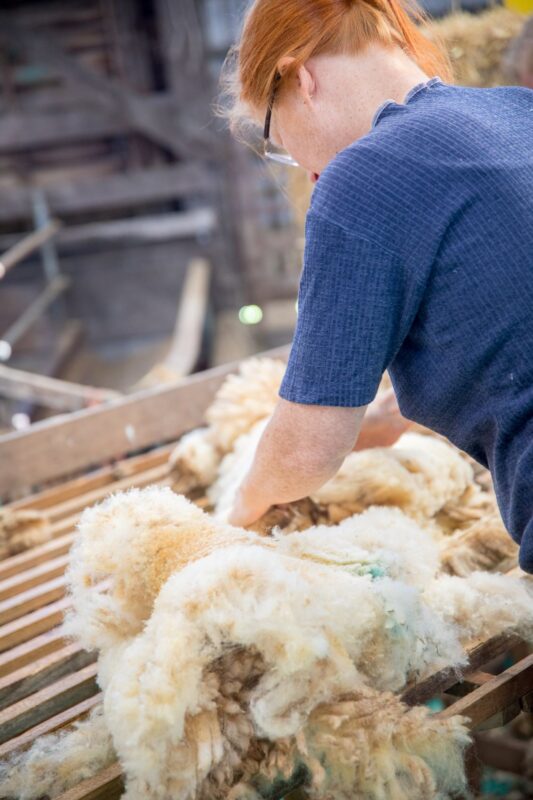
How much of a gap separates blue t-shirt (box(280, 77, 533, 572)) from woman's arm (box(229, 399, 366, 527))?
0.03m

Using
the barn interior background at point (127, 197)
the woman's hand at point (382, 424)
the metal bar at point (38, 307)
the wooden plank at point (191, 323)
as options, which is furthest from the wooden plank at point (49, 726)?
the barn interior background at point (127, 197)

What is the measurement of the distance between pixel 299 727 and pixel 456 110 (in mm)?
803

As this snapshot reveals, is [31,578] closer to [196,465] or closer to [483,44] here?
[196,465]

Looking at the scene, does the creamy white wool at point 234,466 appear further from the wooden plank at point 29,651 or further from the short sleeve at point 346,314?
the short sleeve at point 346,314

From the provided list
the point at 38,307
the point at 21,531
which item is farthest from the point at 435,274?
the point at 38,307

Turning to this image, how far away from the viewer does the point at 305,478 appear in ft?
4.08

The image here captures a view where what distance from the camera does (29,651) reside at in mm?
1561

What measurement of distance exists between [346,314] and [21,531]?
125cm

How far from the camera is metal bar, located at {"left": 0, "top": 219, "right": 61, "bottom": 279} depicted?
5.10m

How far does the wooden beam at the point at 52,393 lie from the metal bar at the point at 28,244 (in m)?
1.31

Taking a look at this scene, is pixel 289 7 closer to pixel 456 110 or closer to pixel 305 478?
pixel 456 110

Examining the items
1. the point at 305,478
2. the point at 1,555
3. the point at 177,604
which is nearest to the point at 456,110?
the point at 305,478

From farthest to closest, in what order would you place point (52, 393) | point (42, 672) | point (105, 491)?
point (52, 393), point (105, 491), point (42, 672)

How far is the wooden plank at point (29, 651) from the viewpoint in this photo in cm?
153
